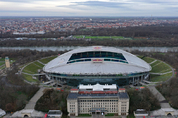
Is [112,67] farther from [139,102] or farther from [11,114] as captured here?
[11,114]

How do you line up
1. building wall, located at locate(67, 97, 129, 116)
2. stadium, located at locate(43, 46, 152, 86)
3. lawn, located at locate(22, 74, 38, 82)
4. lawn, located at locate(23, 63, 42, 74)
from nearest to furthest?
building wall, located at locate(67, 97, 129, 116), stadium, located at locate(43, 46, 152, 86), lawn, located at locate(22, 74, 38, 82), lawn, located at locate(23, 63, 42, 74)

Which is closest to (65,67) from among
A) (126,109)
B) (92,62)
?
(92,62)

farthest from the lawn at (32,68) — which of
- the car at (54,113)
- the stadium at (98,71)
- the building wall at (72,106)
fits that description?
the building wall at (72,106)

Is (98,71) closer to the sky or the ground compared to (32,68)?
closer to the sky

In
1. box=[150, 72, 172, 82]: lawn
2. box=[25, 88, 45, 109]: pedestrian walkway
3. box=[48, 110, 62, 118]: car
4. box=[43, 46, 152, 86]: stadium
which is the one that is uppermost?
box=[43, 46, 152, 86]: stadium

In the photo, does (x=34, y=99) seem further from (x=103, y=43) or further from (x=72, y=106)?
(x=103, y=43)

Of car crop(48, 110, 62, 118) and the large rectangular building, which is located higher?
the large rectangular building

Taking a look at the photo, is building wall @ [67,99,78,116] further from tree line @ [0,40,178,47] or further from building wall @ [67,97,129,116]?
tree line @ [0,40,178,47]

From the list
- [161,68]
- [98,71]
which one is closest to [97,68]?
[98,71]

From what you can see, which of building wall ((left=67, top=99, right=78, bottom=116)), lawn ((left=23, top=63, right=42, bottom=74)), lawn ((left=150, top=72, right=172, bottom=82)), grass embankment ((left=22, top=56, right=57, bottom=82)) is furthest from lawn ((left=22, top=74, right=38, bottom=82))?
lawn ((left=150, top=72, right=172, bottom=82))

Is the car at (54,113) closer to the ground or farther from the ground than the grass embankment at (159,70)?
closer to the ground

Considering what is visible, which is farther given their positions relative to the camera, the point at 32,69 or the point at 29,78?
the point at 32,69

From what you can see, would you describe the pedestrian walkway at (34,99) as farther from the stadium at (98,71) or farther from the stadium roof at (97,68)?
the stadium roof at (97,68)
